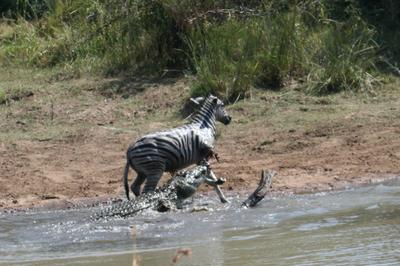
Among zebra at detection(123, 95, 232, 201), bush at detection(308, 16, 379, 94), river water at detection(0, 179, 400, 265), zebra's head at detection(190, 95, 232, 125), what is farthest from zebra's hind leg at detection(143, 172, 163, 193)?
bush at detection(308, 16, 379, 94)

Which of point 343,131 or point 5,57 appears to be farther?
point 5,57

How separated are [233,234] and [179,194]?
1475mm

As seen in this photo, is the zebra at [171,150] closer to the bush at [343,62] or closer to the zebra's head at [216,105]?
the zebra's head at [216,105]

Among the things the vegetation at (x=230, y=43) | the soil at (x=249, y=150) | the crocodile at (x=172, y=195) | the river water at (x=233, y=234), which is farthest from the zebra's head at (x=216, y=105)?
the vegetation at (x=230, y=43)

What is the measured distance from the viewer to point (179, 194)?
10.1m

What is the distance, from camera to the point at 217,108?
438 inches

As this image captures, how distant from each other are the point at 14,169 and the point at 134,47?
13.4 ft

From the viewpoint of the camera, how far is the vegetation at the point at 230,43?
13.8 metres

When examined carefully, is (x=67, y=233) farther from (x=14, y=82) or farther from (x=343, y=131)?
(x=14, y=82)

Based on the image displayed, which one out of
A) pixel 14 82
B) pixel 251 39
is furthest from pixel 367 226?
pixel 14 82

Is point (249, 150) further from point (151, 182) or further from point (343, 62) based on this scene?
point (343, 62)

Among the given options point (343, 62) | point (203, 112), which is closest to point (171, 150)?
point (203, 112)

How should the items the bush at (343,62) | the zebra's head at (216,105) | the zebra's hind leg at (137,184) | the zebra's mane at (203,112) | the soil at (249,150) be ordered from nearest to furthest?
the zebra's hind leg at (137,184) → the zebra's mane at (203,112) → the zebra's head at (216,105) → the soil at (249,150) → the bush at (343,62)

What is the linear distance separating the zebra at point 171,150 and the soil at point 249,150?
683 mm
